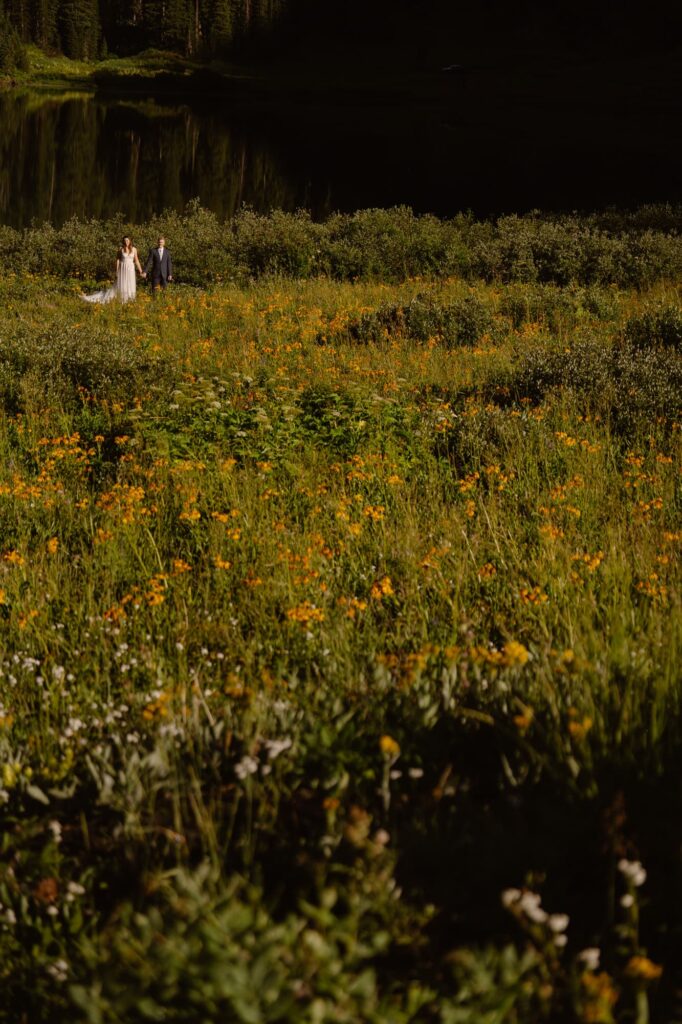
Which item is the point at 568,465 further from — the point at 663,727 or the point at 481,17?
the point at 481,17

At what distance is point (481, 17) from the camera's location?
18225 centimetres

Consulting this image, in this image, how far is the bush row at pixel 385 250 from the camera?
20078 millimetres

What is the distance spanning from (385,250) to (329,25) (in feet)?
611

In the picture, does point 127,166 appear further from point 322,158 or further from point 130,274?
point 130,274

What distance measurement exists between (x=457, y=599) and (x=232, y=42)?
18501cm

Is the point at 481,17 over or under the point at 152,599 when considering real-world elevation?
over

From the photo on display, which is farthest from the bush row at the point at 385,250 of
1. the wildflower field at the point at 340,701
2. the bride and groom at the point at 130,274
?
the wildflower field at the point at 340,701

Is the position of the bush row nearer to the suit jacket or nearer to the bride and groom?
the suit jacket

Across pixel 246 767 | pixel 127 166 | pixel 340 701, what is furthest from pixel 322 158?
pixel 246 767

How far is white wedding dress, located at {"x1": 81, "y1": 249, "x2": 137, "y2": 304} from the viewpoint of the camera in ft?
61.8

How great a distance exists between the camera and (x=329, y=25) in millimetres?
175375

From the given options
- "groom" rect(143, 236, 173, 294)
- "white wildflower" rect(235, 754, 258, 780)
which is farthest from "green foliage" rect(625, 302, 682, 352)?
"groom" rect(143, 236, 173, 294)

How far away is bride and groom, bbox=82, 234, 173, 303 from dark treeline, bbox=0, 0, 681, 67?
150261 mm

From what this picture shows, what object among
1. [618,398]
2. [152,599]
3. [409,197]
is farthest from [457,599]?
[409,197]
